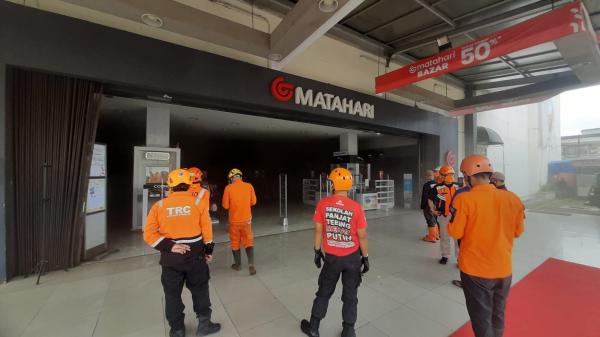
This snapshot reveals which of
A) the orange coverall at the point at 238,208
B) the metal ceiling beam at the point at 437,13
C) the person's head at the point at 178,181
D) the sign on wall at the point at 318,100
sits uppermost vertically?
the metal ceiling beam at the point at 437,13

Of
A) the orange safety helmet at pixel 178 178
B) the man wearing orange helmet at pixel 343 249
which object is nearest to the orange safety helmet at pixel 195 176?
the orange safety helmet at pixel 178 178

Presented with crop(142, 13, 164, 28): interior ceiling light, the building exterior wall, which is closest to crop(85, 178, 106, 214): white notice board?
crop(142, 13, 164, 28): interior ceiling light

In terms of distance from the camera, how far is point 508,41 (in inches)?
164

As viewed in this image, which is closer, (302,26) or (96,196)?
(302,26)

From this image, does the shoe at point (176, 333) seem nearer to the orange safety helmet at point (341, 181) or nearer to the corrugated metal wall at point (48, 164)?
the orange safety helmet at point (341, 181)

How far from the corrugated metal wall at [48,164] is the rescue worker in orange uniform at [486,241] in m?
5.21

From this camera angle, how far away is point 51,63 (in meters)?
3.44

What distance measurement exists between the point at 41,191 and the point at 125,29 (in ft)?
9.59

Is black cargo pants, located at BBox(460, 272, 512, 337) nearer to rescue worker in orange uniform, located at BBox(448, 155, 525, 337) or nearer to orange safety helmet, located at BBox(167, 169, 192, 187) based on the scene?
rescue worker in orange uniform, located at BBox(448, 155, 525, 337)

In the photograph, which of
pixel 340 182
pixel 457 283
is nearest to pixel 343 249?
pixel 340 182

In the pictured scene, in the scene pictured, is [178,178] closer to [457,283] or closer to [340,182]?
[340,182]

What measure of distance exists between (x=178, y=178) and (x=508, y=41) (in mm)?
5690

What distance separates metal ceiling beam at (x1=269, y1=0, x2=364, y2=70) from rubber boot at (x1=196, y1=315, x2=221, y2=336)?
3.92 metres

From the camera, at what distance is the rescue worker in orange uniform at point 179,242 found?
80.3 inches
